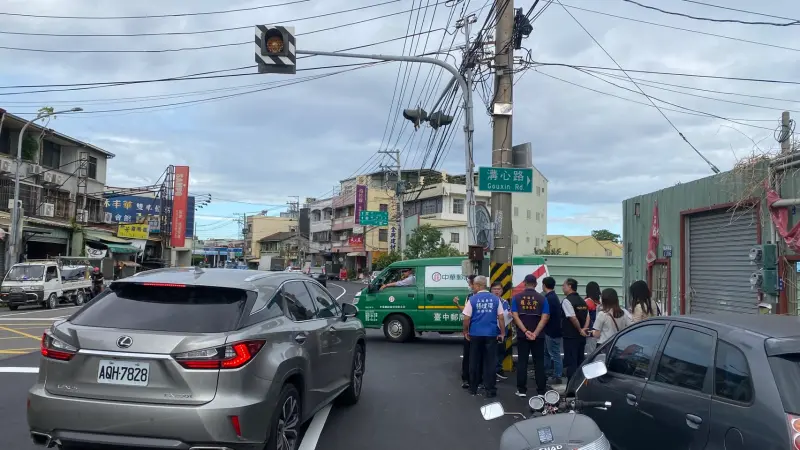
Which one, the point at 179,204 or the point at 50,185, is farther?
the point at 179,204

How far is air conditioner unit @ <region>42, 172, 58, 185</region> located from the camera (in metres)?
36.6

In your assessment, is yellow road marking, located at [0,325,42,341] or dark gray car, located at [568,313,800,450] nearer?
dark gray car, located at [568,313,800,450]

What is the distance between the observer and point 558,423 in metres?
3.71

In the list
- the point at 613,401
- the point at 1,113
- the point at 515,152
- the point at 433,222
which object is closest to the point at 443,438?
the point at 613,401

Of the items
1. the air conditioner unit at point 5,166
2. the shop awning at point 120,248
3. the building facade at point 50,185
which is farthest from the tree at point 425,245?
the air conditioner unit at point 5,166

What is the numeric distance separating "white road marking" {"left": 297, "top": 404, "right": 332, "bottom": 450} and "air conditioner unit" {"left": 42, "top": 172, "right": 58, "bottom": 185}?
34.7 m

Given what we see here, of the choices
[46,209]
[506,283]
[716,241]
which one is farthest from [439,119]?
[46,209]

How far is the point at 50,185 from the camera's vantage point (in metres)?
37.1

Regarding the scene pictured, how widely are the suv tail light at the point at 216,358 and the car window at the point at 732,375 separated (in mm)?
3242

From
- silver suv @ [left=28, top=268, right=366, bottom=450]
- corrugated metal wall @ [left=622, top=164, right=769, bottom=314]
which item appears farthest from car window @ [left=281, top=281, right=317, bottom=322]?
corrugated metal wall @ [left=622, top=164, right=769, bottom=314]

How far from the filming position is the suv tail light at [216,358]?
15.8 feet

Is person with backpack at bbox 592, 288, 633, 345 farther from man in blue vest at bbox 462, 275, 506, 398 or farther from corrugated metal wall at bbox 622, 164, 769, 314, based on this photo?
corrugated metal wall at bbox 622, 164, 769, 314

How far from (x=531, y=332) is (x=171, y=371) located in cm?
584

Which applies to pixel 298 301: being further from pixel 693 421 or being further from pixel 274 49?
pixel 274 49
